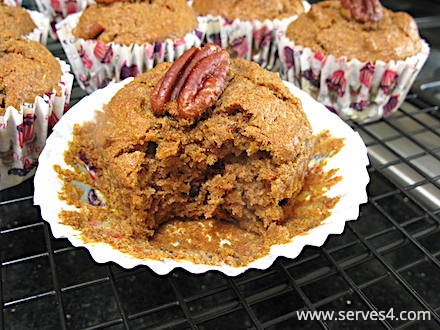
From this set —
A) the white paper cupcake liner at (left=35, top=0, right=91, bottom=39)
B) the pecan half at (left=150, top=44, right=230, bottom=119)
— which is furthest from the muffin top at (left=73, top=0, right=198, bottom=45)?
the pecan half at (left=150, top=44, right=230, bottom=119)

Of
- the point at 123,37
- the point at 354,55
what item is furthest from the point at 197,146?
the point at 354,55

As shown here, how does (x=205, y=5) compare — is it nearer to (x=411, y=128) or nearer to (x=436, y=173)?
(x=411, y=128)

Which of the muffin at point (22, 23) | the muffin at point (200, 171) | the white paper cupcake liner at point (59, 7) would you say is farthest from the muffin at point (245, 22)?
the muffin at point (200, 171)

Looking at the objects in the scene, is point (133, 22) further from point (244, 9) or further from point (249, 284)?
point (249, 284)

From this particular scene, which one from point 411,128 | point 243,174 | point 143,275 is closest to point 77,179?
point 143,275

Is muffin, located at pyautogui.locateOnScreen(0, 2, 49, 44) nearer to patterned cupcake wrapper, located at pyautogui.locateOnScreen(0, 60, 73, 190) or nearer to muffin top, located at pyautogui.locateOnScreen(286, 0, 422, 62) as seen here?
patterned cupcake wrapper, located at pyautogui.locateOnScreen(0, 60, 73, 190)

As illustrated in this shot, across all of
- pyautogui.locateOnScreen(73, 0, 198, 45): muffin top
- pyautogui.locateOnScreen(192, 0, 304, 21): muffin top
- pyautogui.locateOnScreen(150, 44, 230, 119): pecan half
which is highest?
pyautogui.locateOnScreen(150, 44, 230, 119): pecan half
